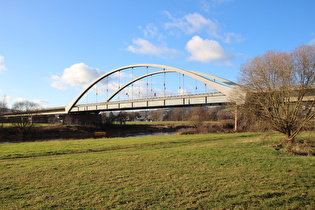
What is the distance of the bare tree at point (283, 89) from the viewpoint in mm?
10250

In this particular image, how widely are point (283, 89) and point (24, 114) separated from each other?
45452 mm

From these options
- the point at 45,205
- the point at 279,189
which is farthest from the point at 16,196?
the point at 279,189

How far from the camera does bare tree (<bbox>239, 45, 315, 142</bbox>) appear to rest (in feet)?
33.6

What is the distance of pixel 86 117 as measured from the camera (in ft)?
197

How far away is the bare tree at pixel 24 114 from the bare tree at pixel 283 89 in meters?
36.0

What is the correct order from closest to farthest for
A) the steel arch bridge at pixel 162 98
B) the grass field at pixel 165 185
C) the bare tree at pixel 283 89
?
the grass field at pixel 165 185, the bare tree at pixel 283 89, the steel arch bridge at pixel 162 98

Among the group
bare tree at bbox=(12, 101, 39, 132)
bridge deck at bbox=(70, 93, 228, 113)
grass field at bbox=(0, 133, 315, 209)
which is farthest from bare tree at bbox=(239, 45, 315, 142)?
bare tree at bbox=(12, 101, 39, 132)

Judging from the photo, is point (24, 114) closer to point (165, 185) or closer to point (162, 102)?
point (162, 102)

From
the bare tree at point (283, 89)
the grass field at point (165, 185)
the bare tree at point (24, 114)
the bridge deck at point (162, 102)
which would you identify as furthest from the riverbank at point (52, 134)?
the grass field at point (165, 185)

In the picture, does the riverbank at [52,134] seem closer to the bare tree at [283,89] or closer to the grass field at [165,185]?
the bare tree at [283,89]

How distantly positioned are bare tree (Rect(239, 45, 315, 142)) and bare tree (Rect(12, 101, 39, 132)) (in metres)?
36.0

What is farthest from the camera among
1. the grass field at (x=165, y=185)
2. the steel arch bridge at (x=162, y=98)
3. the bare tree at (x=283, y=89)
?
the steel arch bridge at (x=162, y=98)

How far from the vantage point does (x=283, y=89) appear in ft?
35.3

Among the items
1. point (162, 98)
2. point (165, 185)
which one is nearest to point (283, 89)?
point (165, 185)
